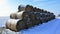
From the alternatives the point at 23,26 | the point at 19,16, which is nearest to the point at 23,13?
the point at 19,16

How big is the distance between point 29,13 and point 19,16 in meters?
0.18

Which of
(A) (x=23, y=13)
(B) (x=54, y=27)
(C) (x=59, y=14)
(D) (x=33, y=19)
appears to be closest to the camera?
(B) (x=54, y=27)

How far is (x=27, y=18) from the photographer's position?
80.8 inches

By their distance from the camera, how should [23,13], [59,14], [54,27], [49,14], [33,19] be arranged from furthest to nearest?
[59,14] → [49,14] → [33,19] → [23,13] → [54,27]

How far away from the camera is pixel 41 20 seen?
218 centimetres

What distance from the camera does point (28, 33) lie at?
1.73m

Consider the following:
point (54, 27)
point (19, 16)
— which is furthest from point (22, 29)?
point (54, 27)

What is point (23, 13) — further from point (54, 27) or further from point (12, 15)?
point (54, 27)

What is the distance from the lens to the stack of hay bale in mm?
1966

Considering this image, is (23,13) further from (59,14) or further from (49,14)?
(59,14)

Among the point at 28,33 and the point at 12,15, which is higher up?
the point at 12,15

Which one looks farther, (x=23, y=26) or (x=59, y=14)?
(x=59, y=14)

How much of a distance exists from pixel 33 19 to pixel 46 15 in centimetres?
26

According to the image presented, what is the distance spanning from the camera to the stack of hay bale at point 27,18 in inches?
77.4
